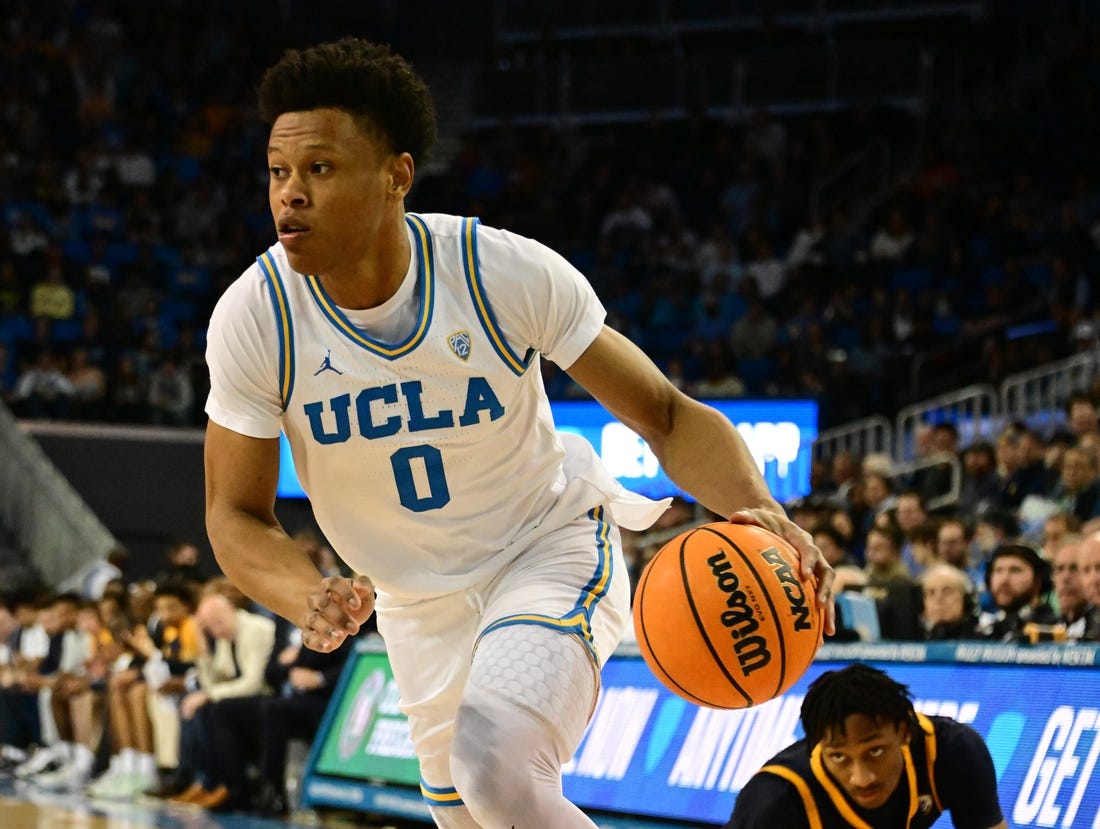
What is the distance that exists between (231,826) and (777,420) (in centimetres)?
766

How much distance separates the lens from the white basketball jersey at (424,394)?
3650mm

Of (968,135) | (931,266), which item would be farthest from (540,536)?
(968,135)

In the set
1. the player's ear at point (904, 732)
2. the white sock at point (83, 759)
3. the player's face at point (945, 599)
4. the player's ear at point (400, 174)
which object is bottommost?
the white sock at point (83, 759)

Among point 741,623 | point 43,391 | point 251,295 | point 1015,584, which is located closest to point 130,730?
→ point 1015,584

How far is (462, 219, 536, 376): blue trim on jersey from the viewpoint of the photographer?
3.73 metres

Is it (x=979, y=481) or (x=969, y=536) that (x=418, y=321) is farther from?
(x=979, y=481)

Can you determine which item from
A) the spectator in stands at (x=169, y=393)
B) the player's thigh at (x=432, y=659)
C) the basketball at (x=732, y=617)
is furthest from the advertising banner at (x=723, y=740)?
the spectator in stands at (x=169, y=393)

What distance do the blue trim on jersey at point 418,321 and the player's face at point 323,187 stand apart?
128mm

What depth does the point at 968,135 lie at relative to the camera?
19734mm

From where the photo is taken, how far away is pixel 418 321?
3707mm

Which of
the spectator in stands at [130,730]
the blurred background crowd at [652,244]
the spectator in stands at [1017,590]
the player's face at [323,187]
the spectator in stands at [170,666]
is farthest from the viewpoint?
the spectator in stands at [130,730]

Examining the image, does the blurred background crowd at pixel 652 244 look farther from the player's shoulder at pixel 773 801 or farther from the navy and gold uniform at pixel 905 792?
the player's shoulder at pixel 773 801

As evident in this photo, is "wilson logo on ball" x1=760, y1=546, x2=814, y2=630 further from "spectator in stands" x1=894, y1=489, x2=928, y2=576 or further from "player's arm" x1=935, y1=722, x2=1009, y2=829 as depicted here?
"spectator in stands" x1=894, y1=489, x2=928, y2=576

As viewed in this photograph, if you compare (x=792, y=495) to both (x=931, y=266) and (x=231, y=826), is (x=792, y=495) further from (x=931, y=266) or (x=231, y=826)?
(x=231, y=826)
